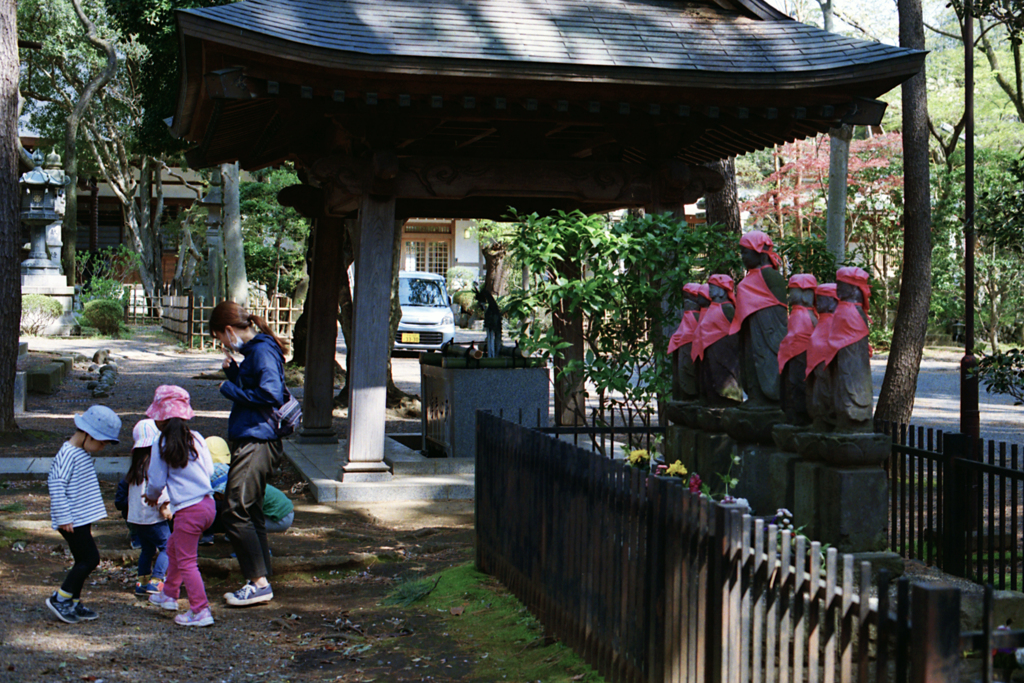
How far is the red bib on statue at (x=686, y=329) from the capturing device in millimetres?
6670

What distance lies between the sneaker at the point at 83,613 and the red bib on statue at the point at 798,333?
4.18 meters

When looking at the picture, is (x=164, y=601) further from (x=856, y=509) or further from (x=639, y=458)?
(x=856, y=509)

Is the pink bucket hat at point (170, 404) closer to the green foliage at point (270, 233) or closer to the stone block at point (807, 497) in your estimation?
the stone block at point (807, 497)

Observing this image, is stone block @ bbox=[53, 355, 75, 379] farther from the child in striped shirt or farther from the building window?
the building window

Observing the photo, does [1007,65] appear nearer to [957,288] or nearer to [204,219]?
[957,288]

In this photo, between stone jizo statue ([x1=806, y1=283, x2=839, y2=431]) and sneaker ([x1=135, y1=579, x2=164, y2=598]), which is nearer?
stone jizo statue ([x1=806, y1=283, x2=839, y2=431])

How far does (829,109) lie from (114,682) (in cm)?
720

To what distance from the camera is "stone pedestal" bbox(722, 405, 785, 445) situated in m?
5.83

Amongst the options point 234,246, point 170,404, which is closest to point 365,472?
point 170,404

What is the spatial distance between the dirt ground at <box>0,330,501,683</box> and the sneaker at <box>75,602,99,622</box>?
0.21 ft

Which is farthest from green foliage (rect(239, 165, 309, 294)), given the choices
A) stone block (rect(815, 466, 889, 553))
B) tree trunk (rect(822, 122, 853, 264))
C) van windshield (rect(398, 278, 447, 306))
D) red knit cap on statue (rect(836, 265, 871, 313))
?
stone block (rect(815, 466, 889, 553))

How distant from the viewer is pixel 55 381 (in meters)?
17.5

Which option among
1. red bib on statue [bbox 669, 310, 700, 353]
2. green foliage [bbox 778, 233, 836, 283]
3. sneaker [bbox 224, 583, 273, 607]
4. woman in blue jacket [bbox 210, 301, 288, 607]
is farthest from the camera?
green foliage [bbox 778, 233, 836, 283]

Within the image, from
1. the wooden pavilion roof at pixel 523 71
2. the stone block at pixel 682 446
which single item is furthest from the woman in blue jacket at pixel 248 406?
the stone block at pixel 682 446
